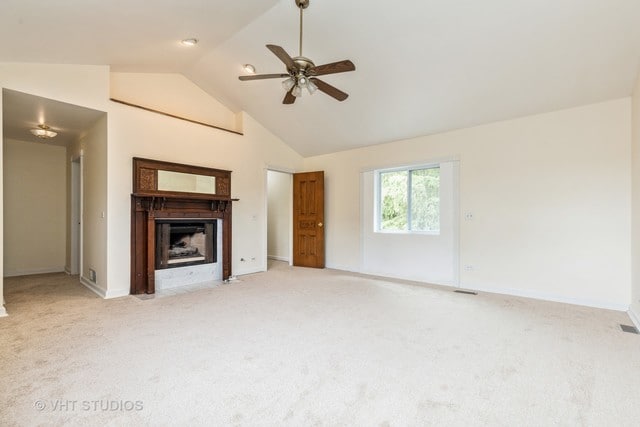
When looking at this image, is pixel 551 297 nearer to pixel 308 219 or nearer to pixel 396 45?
pixel 396 45

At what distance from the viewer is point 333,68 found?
9.12ft

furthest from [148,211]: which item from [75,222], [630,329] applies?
[630,329]

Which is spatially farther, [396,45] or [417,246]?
[417,246]

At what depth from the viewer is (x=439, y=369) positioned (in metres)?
2.25

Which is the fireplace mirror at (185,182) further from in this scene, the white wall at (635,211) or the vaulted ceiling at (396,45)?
the white wall at (635,211)

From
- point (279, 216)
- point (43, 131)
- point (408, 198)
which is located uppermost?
point (43, 131)

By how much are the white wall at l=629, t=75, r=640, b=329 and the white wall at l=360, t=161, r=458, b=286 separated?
1.99 meters

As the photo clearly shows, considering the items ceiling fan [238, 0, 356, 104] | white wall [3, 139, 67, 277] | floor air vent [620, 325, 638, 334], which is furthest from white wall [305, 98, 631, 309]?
white wall [3, 139, 67, 277]

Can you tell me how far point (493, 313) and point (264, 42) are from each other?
14.5 feet

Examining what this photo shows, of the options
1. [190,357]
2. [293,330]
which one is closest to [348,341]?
[293,330]

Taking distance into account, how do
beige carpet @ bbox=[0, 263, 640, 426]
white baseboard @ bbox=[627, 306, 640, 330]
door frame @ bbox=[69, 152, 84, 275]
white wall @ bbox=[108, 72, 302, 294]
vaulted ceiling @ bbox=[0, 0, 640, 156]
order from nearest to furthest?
1. beige carpet @ bbox=[0, 263, 640, 426]
2. vaulted ceiling @ bbox=[0, 0, 640, 156]
3. white baseboard @ bbox=[627, 306, 640, 330]
4. white wall @ bbox=[108, 72, 302, 294]
5. door frame @ bbox=[69, 152, 84, 275]

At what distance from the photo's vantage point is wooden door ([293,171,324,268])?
21.4 feet

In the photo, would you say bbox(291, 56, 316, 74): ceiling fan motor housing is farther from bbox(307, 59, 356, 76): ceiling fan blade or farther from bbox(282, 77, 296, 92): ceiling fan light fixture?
bbox(282, 77, 296, 92): ceiling fan light fixture

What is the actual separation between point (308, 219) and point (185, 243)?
260cm
